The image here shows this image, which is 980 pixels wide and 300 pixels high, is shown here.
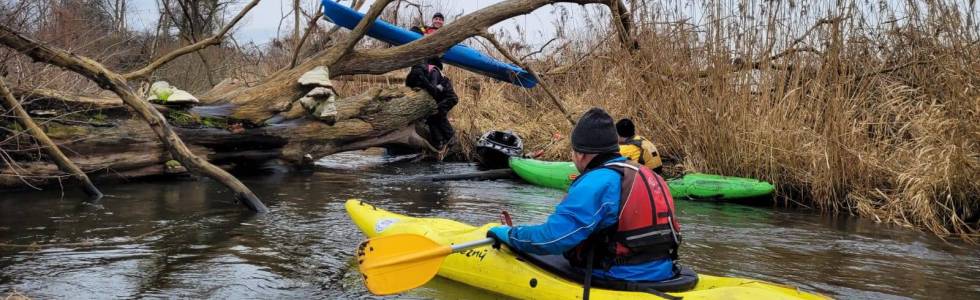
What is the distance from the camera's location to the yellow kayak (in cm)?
354

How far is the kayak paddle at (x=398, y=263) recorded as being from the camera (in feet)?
13.1

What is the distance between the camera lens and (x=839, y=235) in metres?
6.54

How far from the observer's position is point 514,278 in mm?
4137

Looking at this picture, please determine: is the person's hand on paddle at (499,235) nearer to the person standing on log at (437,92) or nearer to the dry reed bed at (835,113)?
the dry reed bed at (835,113)

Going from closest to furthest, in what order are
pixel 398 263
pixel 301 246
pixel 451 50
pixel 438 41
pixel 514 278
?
pixel 398 263 → pixel 514 278 → pixel 301 246 → pixel 438 41 → pixel 451 50

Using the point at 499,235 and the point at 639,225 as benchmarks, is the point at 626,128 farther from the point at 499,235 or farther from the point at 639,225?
the point at 639,225

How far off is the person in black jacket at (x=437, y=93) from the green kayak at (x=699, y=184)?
200 centimetres

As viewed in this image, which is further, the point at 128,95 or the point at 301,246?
the point at 128,95

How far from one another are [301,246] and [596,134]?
2758mm

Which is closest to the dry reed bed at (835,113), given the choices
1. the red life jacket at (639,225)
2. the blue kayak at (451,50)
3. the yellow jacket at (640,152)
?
the yellow jacket at (640,152)

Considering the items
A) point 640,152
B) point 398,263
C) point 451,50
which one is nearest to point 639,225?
point 398,263

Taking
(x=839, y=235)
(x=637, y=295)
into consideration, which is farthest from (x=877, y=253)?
(x=637, y=295)

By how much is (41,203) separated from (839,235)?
6611 mm

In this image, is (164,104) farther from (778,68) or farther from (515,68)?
(778,68)
